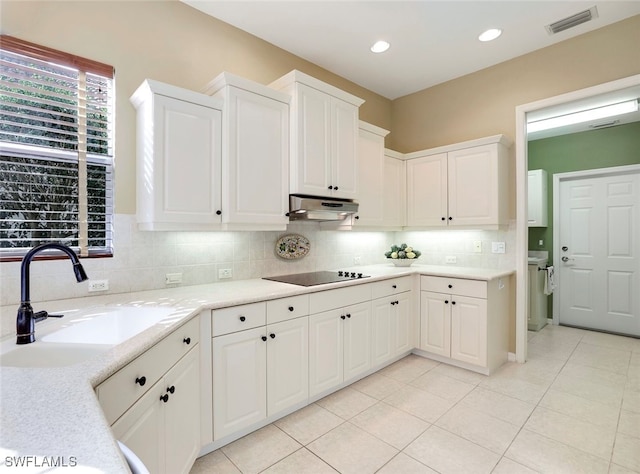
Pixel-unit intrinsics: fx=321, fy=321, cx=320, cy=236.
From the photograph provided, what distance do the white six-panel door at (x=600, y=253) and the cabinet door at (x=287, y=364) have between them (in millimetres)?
4378

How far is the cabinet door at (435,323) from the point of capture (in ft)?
10.6

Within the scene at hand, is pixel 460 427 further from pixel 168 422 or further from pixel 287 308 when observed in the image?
pixel 168 422

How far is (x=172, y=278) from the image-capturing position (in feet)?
7.66

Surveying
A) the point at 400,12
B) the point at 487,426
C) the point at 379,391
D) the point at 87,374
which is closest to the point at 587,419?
the point at 487,426

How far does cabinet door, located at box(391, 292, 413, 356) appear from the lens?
3.18m

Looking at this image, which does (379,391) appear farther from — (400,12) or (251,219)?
(400,12)

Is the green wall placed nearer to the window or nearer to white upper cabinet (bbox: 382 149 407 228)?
white upper cabinet (bbox: 382 149 407 228)

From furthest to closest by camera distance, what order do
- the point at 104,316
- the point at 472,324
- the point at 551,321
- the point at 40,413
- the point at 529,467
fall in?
the point at 551,321 < the point at 472,324 < the point at 529,467 < the point at 104,316 < the point at 40,413

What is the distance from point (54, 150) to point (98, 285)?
0.88m

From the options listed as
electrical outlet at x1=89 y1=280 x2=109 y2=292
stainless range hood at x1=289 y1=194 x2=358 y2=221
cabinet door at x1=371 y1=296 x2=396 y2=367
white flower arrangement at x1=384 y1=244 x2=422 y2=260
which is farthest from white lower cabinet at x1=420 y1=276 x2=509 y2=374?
electrical outlet at x1=89 y1=280 x2=109 y2=292

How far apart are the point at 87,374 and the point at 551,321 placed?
5732 mm

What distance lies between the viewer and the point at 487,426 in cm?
221

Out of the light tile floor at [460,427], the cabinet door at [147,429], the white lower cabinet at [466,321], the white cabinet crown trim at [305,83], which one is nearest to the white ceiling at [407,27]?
the white cabinet crown trim at [305,83]

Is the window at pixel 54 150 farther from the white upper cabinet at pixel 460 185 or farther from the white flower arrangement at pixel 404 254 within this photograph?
the white upper cabinet at pixel 460 185
